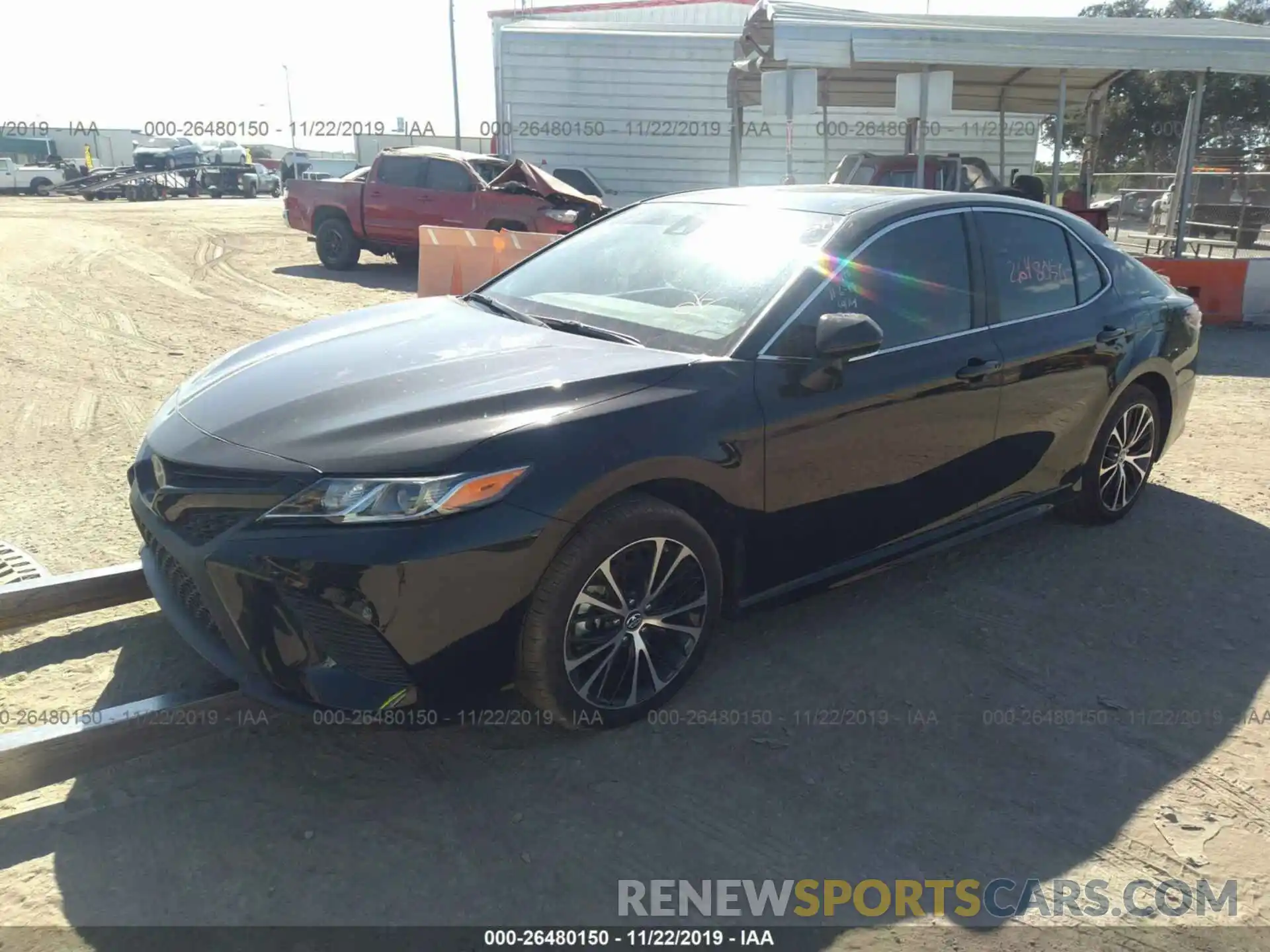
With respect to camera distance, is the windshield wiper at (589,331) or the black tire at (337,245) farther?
the black tire at (337,245)

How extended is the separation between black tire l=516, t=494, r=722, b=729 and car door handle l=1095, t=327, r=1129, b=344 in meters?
2.47

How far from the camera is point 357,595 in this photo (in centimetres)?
256

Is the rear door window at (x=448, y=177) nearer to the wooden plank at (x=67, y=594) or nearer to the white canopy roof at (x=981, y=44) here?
the white canopy roof at (x=981, y=44)

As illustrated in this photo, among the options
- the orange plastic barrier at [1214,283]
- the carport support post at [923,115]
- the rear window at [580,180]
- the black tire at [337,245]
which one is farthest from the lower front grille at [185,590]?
the rear window at [580,180]

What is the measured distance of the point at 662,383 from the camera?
122 inches

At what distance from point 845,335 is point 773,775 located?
4.73ft

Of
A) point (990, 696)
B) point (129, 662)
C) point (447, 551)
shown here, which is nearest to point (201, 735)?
point (129, 662)

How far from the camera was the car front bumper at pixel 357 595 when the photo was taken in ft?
8.45

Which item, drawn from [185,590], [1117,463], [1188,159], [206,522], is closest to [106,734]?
[185,590]

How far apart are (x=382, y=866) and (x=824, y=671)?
174 cm

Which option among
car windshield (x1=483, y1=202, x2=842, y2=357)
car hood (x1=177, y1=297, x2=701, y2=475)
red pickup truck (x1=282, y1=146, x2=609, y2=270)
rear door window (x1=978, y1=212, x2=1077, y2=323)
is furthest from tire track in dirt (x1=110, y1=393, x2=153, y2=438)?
red pickup truck (x1=282, y1=146, x2=609, y2=270)

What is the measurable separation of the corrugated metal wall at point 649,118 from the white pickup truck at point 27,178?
93.7ft

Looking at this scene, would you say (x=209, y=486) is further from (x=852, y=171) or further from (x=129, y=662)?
(x=852, y=171)

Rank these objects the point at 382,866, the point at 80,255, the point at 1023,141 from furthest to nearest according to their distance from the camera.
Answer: the point at 1023,141 < the point at 80,255 < the point at 382,866
